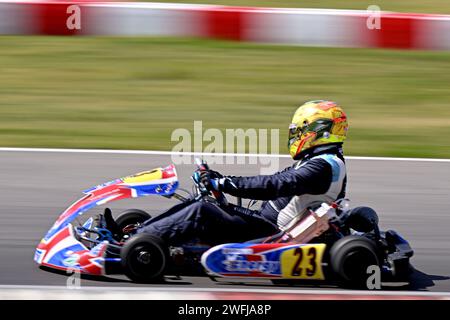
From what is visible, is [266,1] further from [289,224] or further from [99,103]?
[289,224]

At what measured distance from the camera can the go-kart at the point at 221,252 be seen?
19.0ft

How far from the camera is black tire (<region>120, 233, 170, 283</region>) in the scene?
18.7ft

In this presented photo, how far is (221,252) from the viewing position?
5797 mm

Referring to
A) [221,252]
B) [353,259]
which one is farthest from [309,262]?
[221,252]

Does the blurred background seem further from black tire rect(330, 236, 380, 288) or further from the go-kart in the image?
black tire rect(330, 236, 380, 288)

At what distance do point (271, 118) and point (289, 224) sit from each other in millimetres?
4824

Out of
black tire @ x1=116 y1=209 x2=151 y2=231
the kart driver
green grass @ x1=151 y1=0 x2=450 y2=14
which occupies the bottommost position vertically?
black tire @ x1=116 y1=209 x2=151 y2=231

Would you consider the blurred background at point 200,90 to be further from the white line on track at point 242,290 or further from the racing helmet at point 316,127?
the white line on track at point 242,290

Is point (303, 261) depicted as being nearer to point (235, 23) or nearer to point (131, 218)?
point (131, 218)

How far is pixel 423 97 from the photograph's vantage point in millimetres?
11773

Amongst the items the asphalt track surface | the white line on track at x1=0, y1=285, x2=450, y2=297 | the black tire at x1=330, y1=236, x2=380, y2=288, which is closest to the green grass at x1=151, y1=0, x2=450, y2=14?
the asphalt track surface

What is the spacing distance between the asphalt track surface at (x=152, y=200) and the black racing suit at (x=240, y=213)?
1.05ft

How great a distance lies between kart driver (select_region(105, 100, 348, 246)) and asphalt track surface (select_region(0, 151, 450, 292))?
0.35m

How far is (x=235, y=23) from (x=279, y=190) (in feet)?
23.6
